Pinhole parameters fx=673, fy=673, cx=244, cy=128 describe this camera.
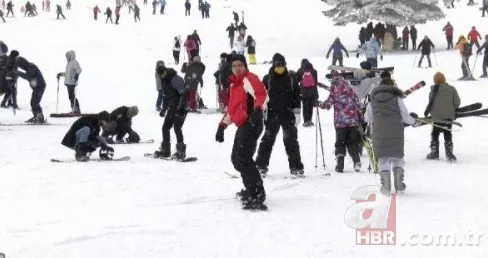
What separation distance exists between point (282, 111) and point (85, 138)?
3.59m

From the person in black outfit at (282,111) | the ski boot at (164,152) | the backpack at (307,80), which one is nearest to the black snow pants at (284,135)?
the person in black outfit at (282,111)

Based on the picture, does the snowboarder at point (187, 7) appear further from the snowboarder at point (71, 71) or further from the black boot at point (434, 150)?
the black boot at point (434, 150)

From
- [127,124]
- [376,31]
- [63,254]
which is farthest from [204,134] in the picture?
[376,31]

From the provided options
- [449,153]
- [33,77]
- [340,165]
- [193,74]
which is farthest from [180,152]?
[193,74]

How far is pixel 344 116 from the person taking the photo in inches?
398

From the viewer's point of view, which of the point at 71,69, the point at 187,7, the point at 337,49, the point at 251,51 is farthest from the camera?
the point at 187,7

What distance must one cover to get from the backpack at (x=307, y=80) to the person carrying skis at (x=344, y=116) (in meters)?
5.58

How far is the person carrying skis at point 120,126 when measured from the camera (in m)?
13.1

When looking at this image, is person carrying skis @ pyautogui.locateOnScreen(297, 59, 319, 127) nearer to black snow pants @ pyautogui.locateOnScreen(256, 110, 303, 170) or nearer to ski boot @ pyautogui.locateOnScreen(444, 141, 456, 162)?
ski boot @ pyautogui.locateOnScreen(444, 141, 456, 162)

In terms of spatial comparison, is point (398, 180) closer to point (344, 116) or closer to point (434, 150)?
point (344, 116)

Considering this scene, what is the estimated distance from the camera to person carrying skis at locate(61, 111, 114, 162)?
1102cm

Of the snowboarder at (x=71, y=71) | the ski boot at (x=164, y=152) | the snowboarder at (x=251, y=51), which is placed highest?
the snowboarder at (x=251, y=51)

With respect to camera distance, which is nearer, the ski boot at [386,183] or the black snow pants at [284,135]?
the ski boot at [386,183]

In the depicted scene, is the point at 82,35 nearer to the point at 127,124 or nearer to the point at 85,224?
the point at 127,124
